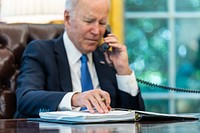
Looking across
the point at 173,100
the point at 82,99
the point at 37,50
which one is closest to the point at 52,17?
the point at 37,50

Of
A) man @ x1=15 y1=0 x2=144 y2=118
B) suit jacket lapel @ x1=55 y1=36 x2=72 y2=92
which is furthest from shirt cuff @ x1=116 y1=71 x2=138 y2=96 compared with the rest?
suit jacket lapel @ x1=55 y1=36 x2=72 y2=92

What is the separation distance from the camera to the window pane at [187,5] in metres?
4.45

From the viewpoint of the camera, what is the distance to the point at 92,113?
69.1 inches

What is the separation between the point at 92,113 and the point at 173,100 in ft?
9.00

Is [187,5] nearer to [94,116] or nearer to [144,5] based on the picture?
[144,5]

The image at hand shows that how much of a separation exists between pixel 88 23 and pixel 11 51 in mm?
426

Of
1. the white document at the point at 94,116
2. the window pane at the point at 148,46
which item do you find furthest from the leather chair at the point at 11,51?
the window pane at the point at 148,46

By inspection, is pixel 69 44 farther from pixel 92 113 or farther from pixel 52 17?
pixel 92 113

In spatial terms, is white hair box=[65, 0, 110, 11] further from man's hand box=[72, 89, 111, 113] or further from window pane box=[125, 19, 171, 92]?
window pane box=[125, 19, 171, 92]

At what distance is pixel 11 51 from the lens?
264cm

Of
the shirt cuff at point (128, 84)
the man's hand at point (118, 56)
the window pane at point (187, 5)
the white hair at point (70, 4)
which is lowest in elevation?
the shirt cuff at point (128, 84)

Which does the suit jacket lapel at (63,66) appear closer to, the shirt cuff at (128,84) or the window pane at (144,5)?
the shirt cuff at (128,84)

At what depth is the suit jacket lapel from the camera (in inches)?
96.7

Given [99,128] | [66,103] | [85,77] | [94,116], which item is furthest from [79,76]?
[99,128]
